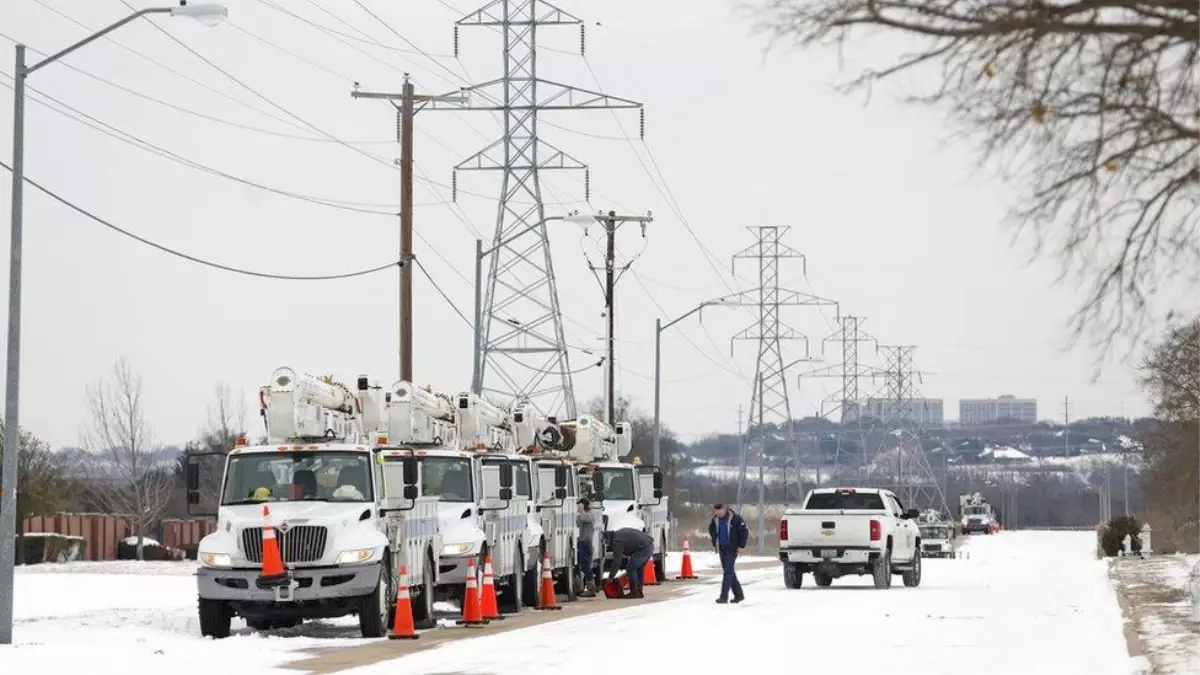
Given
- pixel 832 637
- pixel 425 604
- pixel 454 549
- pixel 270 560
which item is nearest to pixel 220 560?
pixel 270 560

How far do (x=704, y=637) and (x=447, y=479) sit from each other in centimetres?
682

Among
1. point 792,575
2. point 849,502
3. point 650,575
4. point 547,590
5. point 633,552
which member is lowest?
point 650,575

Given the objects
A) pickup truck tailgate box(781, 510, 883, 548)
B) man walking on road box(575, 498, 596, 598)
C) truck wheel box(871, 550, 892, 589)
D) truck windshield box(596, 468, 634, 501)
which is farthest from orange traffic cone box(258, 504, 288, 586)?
truck windshield box(596, 468, 634, 501)

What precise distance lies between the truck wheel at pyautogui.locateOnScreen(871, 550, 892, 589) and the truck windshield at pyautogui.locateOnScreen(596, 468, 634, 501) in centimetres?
537

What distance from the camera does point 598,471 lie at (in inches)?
1743

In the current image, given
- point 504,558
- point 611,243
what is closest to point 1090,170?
point 504,558

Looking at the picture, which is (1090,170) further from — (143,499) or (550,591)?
(143,499)

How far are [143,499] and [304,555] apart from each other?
49.5 m

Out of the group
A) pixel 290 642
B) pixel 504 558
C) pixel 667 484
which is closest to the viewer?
pixel 290 642

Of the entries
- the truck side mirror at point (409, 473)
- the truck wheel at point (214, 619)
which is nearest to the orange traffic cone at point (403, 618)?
the truck side mirror at point (409, 473)

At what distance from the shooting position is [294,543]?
26953 mm

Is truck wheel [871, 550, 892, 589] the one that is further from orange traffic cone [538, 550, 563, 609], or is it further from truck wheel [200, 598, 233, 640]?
truck wheel [200, 598, 233, 640]

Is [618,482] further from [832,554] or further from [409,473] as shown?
[409,473]

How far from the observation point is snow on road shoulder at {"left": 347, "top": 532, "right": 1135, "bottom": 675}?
22.2 m
